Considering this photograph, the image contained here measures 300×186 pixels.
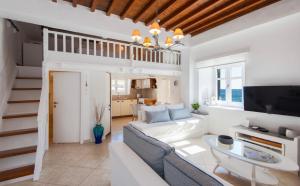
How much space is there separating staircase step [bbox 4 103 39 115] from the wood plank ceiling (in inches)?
96.0

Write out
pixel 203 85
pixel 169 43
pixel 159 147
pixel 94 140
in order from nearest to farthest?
pixel 159 147 < pixel 169 43 < pixel 94 140 < pixel 203 85

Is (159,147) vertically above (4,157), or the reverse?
(159,147)

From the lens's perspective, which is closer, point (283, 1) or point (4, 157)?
point (4, 157)

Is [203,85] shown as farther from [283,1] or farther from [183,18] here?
[283,1]

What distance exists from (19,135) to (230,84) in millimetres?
5293

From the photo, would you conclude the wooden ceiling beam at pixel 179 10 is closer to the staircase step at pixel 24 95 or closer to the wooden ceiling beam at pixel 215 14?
the wooden ceiling beam at pixel 215 14

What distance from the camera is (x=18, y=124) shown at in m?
3.01

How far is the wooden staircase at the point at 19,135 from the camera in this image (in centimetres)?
249

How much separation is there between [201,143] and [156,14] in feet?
11.6

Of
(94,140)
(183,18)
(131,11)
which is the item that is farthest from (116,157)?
(183,18)

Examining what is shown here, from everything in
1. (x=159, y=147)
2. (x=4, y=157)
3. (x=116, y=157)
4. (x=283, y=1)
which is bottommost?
(x=4, y=157)

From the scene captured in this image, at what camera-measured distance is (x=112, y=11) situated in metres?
3.68

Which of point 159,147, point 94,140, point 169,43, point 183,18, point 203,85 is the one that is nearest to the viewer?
point 159,147

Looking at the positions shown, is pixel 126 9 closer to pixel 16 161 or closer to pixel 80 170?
pixel 80 170
